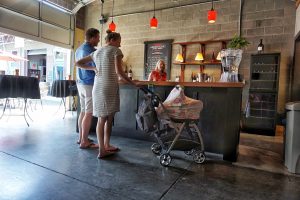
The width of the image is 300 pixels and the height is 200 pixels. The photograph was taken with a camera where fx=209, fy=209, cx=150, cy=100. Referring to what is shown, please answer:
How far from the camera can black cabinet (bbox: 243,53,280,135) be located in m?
4.48

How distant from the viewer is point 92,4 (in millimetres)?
7047

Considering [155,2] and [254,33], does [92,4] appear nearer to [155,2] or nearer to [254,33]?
[155,2]

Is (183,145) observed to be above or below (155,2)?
below

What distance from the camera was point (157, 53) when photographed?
5.98 meters

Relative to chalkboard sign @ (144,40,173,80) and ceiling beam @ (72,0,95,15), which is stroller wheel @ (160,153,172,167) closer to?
chalkboard sign @ (144,40,173,80)

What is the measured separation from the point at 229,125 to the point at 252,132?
247 cm

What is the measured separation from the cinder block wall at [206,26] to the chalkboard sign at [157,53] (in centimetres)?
13

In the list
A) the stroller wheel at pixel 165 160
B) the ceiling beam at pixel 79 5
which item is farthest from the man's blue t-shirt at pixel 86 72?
the ceiling beam at pixel 79 5

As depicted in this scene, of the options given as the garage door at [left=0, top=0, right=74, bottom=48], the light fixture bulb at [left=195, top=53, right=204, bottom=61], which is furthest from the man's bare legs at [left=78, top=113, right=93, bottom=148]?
the garage door at [left=0, top=0, right=74, bottom=48]

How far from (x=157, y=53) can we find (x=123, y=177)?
14.9 feet

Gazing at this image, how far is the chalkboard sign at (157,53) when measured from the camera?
5.86 m

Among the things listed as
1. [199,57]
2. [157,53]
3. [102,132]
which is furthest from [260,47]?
[102,132]

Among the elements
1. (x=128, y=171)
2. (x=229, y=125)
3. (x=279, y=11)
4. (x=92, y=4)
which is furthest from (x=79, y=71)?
(x=92, y=4)

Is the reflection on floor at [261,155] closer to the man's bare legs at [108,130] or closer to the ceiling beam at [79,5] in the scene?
the man's bare legs at [108,130]
